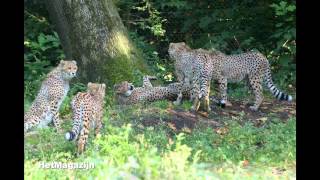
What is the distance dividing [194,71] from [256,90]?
2.60 ft

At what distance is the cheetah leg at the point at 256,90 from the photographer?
29.9 feet

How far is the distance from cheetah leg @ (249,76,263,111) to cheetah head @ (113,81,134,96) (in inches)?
58.2

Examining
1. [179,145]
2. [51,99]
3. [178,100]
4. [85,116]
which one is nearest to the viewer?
[179,145]

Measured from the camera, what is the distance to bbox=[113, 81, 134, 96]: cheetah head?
900 cm

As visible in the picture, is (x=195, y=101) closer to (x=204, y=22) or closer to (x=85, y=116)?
(x=85, y=116)

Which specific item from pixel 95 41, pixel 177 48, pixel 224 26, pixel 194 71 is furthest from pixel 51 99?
pixel 224 26

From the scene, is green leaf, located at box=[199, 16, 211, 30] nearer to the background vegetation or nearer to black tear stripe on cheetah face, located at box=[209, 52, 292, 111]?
the background vegetation

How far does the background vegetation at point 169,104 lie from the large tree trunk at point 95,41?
225mm

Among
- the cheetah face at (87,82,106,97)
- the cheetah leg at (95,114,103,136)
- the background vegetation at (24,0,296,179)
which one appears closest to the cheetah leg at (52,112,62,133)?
the background vegetation at (24,0,296,179)

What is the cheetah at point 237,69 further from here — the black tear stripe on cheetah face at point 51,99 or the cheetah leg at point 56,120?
the cheetah leg at point 56,120

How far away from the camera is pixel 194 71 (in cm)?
915

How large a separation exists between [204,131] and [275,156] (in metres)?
1.07
